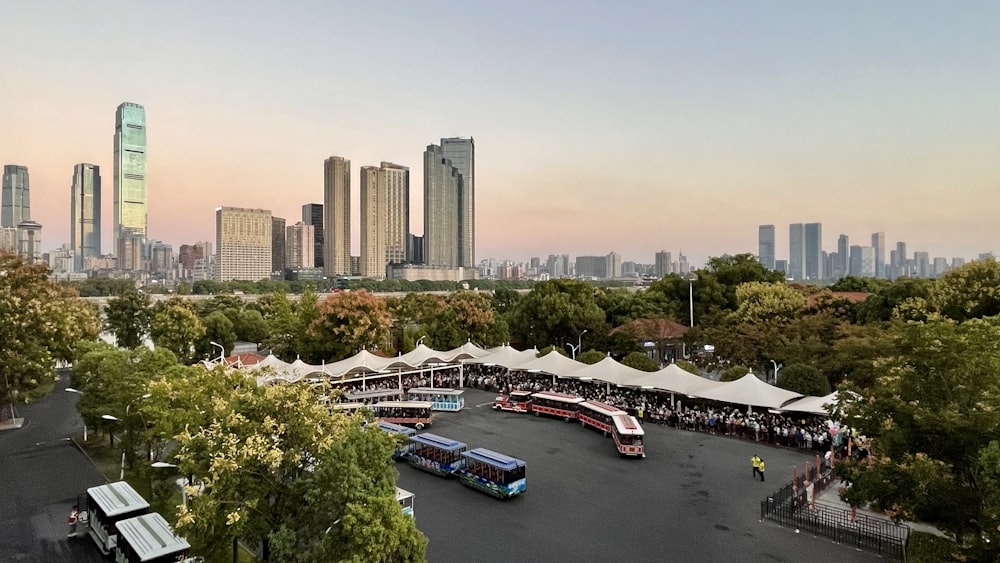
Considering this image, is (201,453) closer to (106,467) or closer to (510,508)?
(510,508)

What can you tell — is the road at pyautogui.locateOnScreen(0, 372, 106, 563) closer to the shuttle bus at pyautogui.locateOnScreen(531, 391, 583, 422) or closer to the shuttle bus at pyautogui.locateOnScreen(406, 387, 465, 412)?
the shuttle bus at pyautogui.locateOnScreen(406, 387, 465, 412)

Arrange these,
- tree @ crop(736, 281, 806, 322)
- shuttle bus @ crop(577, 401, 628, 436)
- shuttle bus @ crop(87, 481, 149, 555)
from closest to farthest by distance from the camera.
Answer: shuttle bus @ crop(87, 481, 149, 555), shuttle bus @ crop(577, 401, 628, 436), tree @ crop(736, 281, 806, 322)

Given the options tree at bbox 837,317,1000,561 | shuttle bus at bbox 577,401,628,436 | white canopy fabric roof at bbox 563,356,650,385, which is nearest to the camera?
tree at bbox 837,317,1000,561

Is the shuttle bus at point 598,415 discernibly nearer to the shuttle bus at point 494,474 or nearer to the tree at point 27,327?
the shuttle bus at point 494,474

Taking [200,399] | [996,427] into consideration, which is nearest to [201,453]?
[200,399]

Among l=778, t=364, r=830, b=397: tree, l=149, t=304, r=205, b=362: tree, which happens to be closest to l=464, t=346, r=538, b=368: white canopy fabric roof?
l=778, t=364, r=830, b=397: tree
